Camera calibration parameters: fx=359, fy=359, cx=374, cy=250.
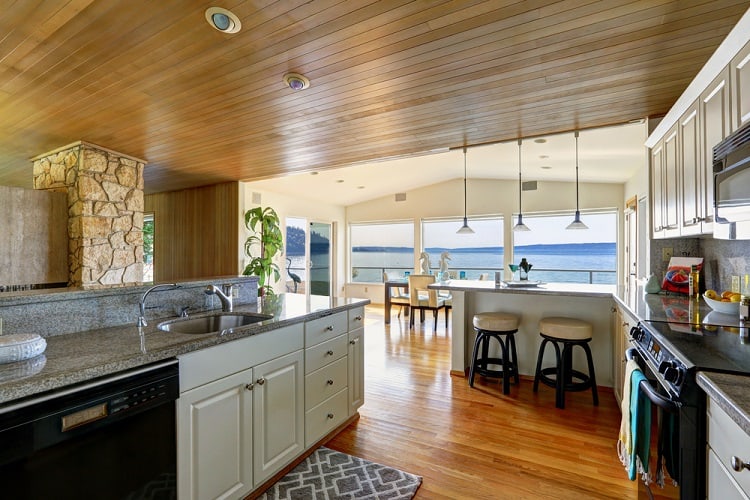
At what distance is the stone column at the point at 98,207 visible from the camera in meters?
3.62

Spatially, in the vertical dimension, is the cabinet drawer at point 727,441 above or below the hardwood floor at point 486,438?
above

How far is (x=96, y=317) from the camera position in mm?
1831

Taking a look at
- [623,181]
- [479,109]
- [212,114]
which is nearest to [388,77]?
[479,109]

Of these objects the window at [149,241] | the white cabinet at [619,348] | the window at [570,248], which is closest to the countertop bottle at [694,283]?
the white cabinet at [619,348]

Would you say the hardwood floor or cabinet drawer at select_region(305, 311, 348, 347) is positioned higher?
cabinet drawer at select_region(305, 311, 348, 347)

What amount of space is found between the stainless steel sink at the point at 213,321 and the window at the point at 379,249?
6335 millimetres

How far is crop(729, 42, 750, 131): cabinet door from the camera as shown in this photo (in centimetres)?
146

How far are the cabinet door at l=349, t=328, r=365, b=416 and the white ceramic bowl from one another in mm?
2189

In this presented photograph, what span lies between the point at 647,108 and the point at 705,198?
3.74 feet

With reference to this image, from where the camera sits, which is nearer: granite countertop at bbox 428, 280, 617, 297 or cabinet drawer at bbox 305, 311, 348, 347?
cabinet drawer at bbox 305, 311, 348, 347

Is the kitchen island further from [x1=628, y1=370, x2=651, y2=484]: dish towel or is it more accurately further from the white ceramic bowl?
[x1=628, y1=370, x2=651, y2=484]: dish towel

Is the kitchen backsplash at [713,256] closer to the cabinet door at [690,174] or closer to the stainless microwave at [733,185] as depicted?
the cabinet door at [690,174]

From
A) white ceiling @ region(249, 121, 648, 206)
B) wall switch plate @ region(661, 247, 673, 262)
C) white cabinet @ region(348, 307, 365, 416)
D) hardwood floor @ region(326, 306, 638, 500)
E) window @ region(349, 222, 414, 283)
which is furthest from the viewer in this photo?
window @ region(349, 222, 414, 283)

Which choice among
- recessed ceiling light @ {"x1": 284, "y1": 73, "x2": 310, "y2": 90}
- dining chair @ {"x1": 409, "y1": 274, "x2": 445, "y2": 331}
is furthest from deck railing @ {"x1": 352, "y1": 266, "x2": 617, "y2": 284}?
recessed ceiling light @ {"x1": 284, "y1": 73, "x2": 310, "y2": 90}
